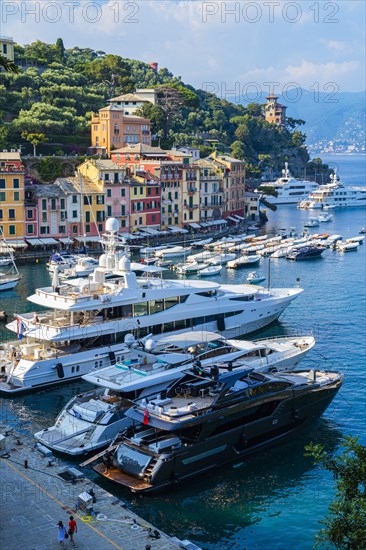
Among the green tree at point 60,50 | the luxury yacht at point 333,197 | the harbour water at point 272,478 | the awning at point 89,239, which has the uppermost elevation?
the green tree at point 60,50

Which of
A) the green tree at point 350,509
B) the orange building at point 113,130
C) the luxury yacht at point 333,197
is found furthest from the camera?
the luxury yacht at point 333,197

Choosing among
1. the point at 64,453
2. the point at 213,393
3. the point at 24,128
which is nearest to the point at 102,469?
the point at 64,453

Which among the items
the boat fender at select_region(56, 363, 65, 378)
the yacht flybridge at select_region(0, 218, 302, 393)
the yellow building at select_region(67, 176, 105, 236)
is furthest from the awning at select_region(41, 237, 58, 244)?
the boat fender at select_region(56, 363, 65, 378)

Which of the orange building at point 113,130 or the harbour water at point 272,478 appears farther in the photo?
the orange building at point 113,130

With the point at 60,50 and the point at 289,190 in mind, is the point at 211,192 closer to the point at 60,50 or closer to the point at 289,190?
the point at 289,190

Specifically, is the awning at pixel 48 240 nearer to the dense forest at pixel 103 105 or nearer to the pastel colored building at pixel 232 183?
the dense forest at pixel 103 105

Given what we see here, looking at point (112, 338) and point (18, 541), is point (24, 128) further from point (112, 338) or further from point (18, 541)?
point (18, 541)

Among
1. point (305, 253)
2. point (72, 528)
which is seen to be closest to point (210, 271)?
point (305, 253)

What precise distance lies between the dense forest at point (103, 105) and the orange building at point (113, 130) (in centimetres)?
177

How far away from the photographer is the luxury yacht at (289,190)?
122 m

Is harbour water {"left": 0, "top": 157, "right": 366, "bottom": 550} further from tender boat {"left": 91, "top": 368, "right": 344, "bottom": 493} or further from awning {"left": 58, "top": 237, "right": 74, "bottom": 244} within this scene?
awning {"left": 58, "top": 237, "right": 74, "bottom": 244}

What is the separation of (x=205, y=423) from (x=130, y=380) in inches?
152

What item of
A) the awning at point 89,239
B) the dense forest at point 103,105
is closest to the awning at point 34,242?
the awning at point 89,239

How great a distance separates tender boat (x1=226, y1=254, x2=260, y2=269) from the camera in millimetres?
62125
